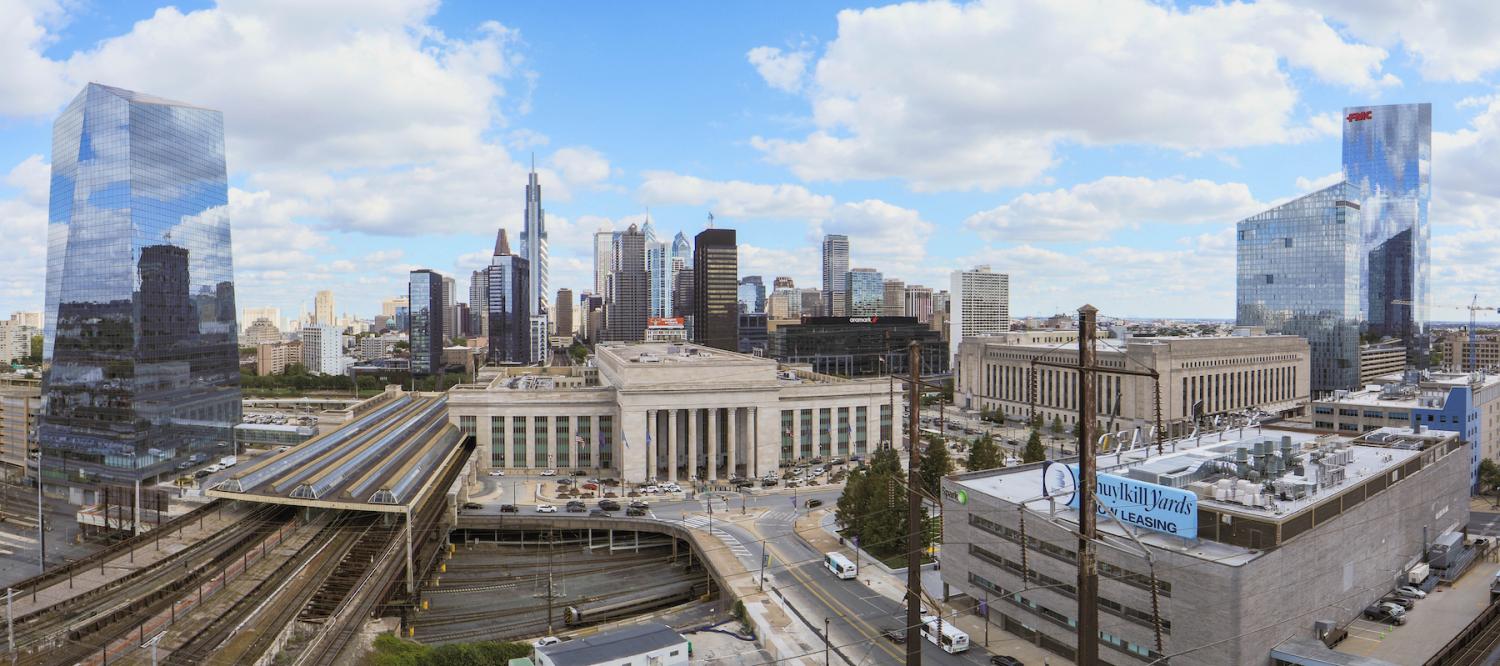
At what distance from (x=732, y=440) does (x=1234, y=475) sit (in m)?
57.7

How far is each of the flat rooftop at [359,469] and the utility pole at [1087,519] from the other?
5842 centimetres

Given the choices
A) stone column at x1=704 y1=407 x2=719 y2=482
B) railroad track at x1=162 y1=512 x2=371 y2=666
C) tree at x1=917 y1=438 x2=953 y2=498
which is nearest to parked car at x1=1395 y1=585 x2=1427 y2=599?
tree at x1=917 y1=438 x2=953 y2=498

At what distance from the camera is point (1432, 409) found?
3317 inches

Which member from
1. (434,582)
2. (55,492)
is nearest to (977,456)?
(434,582)

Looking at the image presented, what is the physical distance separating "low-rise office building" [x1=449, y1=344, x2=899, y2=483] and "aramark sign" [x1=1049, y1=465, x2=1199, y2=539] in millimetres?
54794

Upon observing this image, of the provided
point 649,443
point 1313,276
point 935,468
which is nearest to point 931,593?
point 935,468

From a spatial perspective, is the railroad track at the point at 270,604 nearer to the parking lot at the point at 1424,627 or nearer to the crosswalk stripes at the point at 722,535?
the crosswalk stripes at the point at 722,535

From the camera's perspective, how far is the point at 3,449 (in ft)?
398

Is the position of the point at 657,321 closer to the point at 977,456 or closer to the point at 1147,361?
the point at 1147,361

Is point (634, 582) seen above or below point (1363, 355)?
below

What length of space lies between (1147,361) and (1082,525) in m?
123

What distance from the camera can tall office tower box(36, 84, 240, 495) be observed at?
10419 centimetres

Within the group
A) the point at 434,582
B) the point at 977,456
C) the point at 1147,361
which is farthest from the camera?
the point at 1147,361

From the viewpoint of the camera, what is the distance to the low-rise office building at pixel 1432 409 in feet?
271
